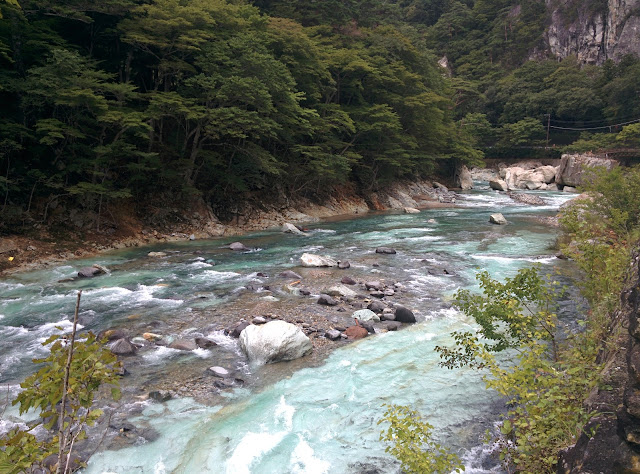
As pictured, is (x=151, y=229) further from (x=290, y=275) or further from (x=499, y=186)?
(x=499, y=186)

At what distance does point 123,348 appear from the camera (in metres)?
6.67

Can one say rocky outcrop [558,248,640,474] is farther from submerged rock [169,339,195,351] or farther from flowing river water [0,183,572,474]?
submerged rock [169,339,195,351]

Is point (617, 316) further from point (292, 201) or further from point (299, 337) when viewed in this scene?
point (292, 201)

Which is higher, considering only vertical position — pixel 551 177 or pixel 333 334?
→ pixel 551 177

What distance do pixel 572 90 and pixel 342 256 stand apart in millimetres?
56776

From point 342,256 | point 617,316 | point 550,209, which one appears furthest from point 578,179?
point 617,316

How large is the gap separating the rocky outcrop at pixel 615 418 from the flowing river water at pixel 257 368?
52.7 inches

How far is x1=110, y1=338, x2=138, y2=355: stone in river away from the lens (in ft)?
21.7

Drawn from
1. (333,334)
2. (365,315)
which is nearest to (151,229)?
(365,315)

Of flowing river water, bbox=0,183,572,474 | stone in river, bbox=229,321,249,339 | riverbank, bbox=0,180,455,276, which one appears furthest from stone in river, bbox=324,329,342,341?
riverbank, bbox=0,180,455,276

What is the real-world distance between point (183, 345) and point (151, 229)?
10894 millimetres

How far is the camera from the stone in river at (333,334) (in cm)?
739

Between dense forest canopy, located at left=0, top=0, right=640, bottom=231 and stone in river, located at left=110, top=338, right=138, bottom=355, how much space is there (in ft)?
26.8

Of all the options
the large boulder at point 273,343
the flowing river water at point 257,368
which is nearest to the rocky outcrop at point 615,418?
the flowing river water at point 257,368
